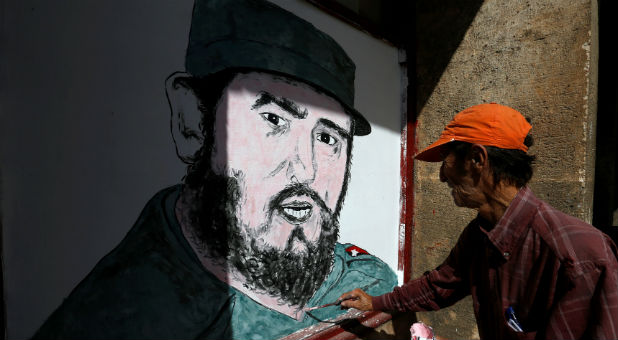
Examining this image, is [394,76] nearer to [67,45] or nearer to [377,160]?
[377,160]

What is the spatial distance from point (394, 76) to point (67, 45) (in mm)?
2364

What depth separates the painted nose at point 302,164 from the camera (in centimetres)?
218

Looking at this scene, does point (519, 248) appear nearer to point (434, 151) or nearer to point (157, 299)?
point (434, 151)

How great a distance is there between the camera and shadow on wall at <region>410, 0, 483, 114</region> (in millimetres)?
2934

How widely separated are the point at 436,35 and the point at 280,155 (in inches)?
74.1

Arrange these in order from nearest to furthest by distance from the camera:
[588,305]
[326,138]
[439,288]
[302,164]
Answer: [588,305] < [439,288] < [302,164] < [326,138]

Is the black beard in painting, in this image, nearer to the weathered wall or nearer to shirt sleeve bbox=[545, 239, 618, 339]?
the weathered wall

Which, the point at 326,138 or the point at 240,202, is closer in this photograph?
the point at 240,202

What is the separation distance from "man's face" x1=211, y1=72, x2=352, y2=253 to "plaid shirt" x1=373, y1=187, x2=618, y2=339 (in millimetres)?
975

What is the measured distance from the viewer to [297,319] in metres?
2.30

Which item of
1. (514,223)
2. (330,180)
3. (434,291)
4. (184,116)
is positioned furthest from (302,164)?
(514,223)

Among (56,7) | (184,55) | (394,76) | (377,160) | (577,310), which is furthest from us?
(394,76)

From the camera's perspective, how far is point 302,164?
87.7 inches

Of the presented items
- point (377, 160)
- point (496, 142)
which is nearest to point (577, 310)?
point (496, 142)
